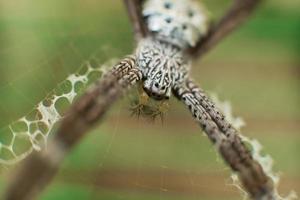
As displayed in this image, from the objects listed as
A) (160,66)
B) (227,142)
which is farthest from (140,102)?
(227,142)

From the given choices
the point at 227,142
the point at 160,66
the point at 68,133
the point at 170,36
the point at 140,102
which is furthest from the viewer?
the point at 170,36

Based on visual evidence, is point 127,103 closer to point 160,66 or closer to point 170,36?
point 160,66

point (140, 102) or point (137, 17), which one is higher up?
point (137, 17)

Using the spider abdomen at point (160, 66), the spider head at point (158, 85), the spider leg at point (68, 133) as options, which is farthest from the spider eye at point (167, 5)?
the spider leg at point (68, 133)

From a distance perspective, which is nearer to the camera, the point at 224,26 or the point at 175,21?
the point at 175,21

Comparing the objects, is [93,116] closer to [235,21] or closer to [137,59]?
[137,59]

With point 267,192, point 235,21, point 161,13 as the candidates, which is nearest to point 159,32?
point 161,13

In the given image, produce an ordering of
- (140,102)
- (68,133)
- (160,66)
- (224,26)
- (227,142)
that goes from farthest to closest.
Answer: (224,26), (160,66), (140,102), (227,142), (68,133)
